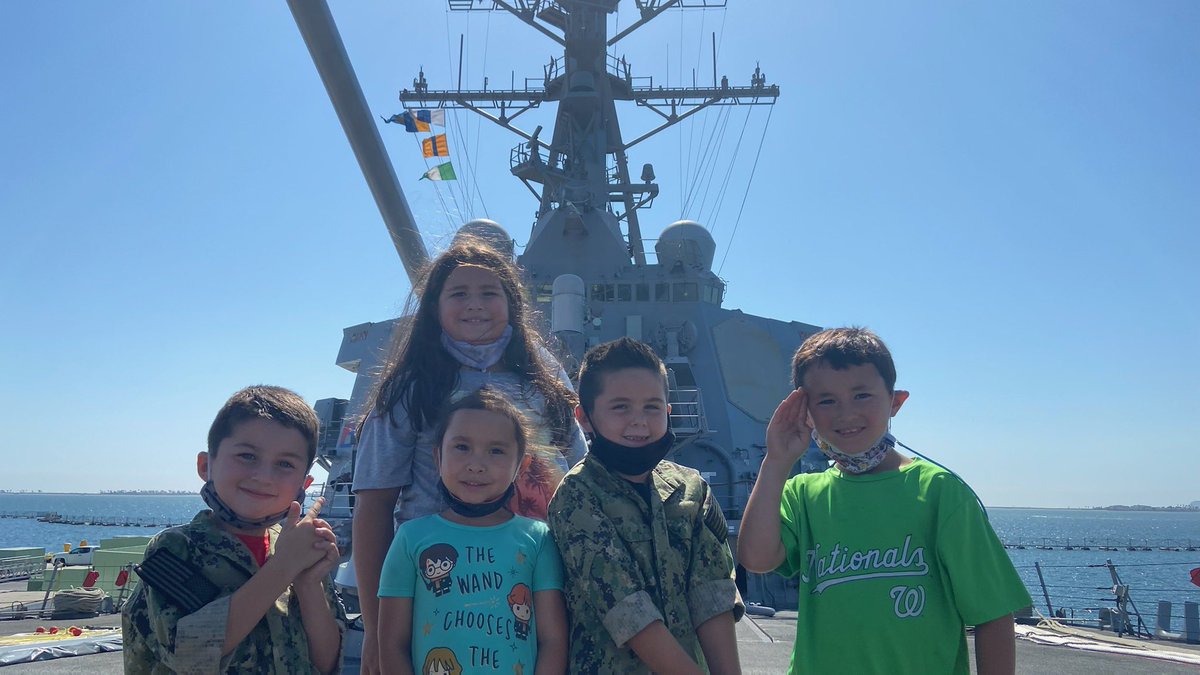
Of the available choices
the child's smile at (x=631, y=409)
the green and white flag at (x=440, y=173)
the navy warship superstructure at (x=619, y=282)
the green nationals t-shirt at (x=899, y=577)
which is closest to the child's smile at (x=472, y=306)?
the child's smile at (x=631, y=409)

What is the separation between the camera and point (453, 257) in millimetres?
1998

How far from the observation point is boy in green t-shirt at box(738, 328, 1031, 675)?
1.62 meters

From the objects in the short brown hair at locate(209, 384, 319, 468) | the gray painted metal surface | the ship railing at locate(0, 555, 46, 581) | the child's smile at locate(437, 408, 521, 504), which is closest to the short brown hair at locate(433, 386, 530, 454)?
the child's smile at locate(437, 408, 521, 504)

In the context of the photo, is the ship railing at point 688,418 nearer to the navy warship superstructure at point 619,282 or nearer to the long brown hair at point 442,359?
the navy warship superstructure at point 619,282

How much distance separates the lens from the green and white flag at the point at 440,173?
34.5 feet

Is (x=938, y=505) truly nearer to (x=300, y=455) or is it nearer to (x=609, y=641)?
(x=609, y=641)

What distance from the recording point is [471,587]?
1521mm

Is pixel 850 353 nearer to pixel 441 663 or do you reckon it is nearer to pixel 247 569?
pixel 441 663

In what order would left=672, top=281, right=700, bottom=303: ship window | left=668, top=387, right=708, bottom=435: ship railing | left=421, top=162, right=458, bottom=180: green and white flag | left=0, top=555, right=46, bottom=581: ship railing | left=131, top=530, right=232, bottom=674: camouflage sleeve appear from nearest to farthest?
left=131, top=530, right=232, bottom=674: camouflage sleeve, left=668, top=387, right=708, bottom=435: ship railing, left=421, top=162, right=458, bottom=180: green and white flag, left=672, top=281, right=700, bottom=303: ship window, left=0, top=555, right=46, bottom=581: ship railing

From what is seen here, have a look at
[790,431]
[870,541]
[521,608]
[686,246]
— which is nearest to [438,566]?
[521,608]

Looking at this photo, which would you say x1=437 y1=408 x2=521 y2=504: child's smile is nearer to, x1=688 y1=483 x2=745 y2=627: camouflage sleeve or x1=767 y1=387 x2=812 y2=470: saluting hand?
x1=688 y1=483 x2=745 y2=627: camouflage sleeve

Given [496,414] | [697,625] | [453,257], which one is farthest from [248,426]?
[697,625]

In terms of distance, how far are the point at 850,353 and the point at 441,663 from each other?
1067 millimetres

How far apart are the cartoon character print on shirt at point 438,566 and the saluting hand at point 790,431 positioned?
0.71 metres
